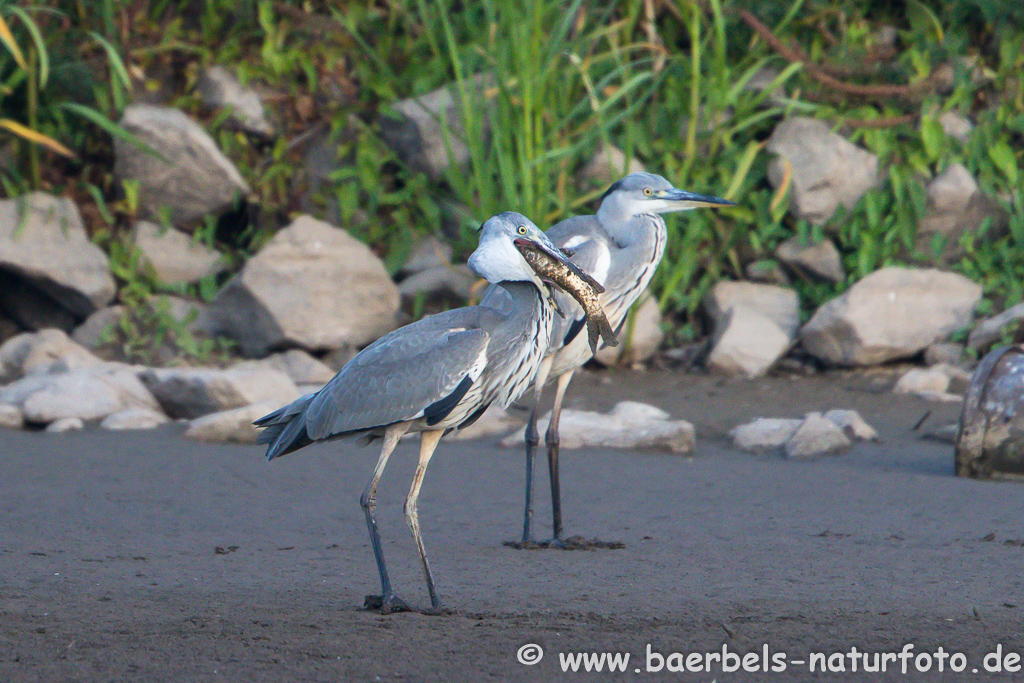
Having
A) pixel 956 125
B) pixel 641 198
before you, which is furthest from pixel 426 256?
pixel 956 125

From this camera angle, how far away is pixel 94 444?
5.28 metres

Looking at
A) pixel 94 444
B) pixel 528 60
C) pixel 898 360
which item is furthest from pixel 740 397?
pixel 94 444

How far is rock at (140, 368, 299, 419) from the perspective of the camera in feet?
19.4

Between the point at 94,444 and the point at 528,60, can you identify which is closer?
the point at 94,444

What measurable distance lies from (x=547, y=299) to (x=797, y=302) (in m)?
4.82

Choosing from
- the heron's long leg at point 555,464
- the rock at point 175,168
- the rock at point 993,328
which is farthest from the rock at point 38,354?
the rock at point 993,328

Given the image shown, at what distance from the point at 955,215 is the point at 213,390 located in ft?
16.9

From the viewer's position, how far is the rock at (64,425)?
5.55m

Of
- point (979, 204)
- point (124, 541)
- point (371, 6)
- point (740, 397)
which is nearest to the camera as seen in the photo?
point (124, 541)

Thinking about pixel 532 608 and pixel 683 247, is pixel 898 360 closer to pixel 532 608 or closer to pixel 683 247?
pixel 683 247

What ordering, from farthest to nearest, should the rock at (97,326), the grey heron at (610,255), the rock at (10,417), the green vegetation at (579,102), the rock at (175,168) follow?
1. the rock at (175,168)
2. the green vegetation at (579,102)
3. the rock at (97,326)
4. the rock at (10,417)
5. the grey heron at (610,255)

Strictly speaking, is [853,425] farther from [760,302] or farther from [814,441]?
[760,302]

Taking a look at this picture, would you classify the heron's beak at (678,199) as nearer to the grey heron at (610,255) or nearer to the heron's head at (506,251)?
the grey heron at (610,255)

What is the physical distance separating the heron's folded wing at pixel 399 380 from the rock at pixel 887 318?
4.48 metres
